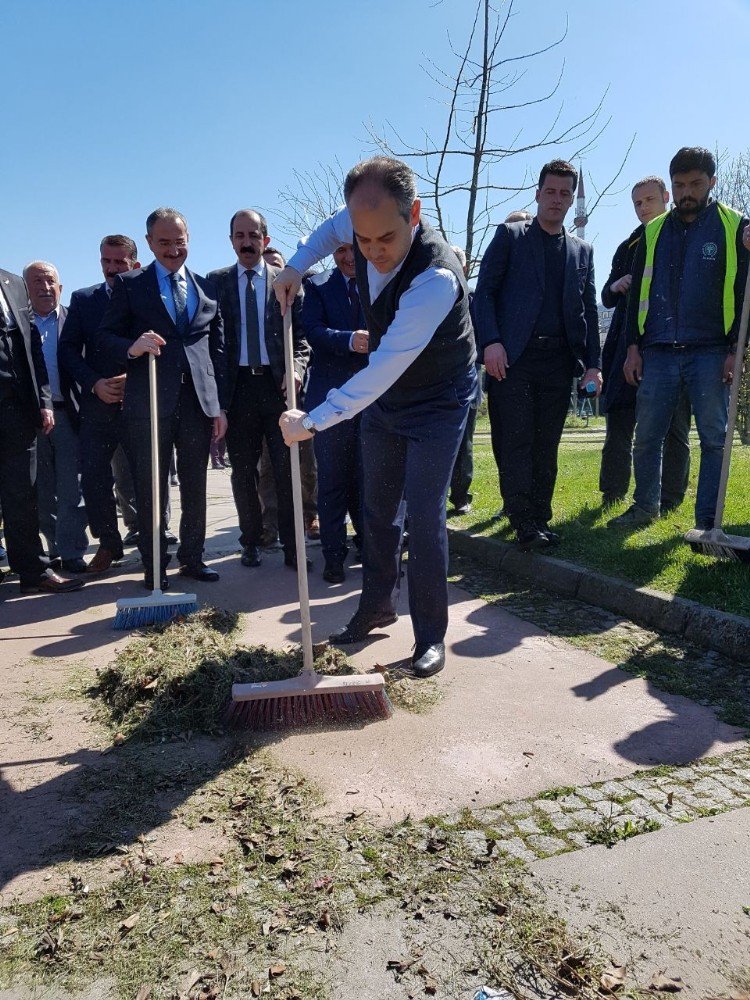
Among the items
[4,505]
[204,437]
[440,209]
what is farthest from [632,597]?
[440,209]

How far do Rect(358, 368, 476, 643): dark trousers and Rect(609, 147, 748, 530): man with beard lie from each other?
2.01 metres

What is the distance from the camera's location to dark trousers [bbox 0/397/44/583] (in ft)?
16.4

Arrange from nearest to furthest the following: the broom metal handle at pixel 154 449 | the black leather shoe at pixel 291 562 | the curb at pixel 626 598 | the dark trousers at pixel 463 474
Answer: the curb at pixel 626 598 → the broom metal handle at pixel 154 449 → the black leather shoe at pixel 291 562 → the dark trousers at pixel 463 474

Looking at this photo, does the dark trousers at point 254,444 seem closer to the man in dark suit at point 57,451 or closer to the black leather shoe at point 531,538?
the man in dark suit at point 57,451

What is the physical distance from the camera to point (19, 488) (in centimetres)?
504

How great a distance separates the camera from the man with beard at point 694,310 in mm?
4824

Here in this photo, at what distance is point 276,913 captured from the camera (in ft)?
6.36

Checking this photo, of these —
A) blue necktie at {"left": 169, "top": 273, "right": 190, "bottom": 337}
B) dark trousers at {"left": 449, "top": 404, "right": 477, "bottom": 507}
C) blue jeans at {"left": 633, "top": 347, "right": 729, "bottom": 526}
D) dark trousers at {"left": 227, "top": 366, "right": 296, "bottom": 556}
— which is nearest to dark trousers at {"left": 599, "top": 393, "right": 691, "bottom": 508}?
blue jeans at {"left": 633, "top": 347, "right": 729, "bottom": 526}

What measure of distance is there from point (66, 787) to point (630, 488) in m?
5.51

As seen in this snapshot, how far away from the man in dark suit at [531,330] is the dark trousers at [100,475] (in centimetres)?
270

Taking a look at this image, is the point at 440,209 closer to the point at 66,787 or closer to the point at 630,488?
the point at 630,488

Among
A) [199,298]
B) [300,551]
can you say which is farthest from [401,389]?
[199,298]

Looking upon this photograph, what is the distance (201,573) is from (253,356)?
4.95 ft

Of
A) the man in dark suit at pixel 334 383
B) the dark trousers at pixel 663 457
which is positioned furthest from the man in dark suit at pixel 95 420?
the dark trousers at pixel 663 457
